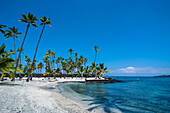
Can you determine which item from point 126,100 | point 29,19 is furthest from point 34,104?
point 29,19

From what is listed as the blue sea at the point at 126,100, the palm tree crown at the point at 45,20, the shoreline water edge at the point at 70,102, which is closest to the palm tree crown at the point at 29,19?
the palm tree crown at the point at 45,20

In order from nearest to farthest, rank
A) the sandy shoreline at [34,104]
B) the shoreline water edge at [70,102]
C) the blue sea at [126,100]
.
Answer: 1. the sandy shoreline at [34,104]
2. the shoreline water edge at [70,102]
3. the blue sea at [126,100]

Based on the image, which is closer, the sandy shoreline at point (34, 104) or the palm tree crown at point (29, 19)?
the sandy shoreline at point (34, 104)

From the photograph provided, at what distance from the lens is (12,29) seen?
30031 millimetres

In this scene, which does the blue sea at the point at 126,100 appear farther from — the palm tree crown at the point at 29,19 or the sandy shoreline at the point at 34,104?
the palm tree crown at the point at 29,19

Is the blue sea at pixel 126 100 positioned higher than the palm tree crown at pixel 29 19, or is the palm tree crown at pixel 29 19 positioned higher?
the palm tree crown at pixel 29 19

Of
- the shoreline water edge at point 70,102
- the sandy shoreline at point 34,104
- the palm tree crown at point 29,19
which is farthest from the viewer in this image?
the palm tree crown at point 29,19

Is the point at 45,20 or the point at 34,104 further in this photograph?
the point at 45,20

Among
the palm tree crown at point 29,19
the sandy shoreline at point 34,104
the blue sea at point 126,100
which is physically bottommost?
the blue sea at point 126,100

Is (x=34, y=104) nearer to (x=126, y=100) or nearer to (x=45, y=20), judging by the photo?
(x=126, y=100)

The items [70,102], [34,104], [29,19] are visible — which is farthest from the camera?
[29,19]

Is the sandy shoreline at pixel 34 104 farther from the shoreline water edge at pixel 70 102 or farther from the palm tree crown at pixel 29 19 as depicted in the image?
the palm tree crown at pixel 29 19

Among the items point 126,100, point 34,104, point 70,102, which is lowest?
point 126,100

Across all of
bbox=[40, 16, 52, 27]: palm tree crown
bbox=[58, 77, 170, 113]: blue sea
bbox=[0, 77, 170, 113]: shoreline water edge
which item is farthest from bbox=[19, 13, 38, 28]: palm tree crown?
bbox=[58, 77, 170, 113]: blue sea
